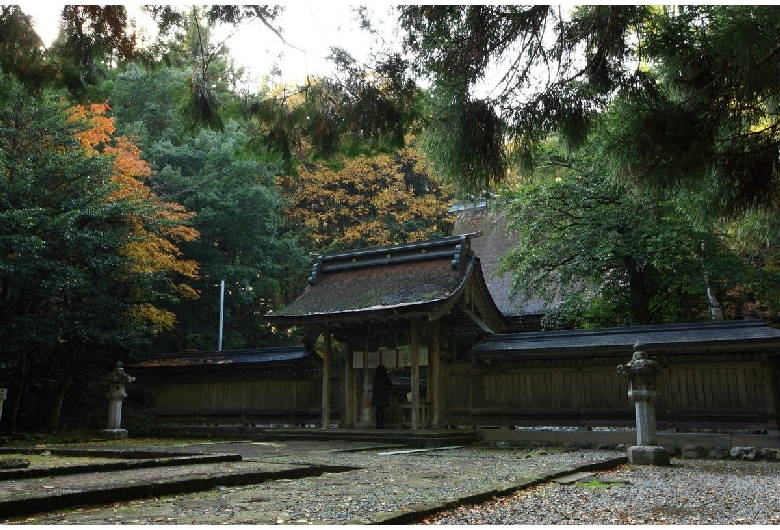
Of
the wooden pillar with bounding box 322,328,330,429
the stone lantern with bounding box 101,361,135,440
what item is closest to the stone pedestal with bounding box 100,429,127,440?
the stone lantern with bounding box 101,361,135,440

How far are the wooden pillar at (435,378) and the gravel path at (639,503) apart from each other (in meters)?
6.48

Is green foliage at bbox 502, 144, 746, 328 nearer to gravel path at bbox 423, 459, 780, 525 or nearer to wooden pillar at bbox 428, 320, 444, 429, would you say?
wooden pillar at bbox 428, 320, 444, 429

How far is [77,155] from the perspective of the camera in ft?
55.4

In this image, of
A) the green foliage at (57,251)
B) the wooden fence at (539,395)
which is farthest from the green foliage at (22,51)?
the wooden fence at (539,395)

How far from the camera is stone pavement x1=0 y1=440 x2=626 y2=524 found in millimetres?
4465

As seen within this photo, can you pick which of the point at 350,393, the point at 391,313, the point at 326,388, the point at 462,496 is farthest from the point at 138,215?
the point at 462,496

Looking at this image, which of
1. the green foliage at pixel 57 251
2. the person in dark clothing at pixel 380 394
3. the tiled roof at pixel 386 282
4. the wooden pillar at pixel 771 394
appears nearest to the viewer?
the wooden pillar at pixel 771 394

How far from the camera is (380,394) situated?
15031 mm

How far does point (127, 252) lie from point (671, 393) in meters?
14.4

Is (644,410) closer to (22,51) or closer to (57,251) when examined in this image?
(22,51)

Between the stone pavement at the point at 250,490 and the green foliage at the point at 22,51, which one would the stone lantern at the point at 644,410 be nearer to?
the stone pavement at the point at 250,490

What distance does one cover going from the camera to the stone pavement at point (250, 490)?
446cm

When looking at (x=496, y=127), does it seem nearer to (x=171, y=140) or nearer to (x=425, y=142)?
(x=425, y=142)

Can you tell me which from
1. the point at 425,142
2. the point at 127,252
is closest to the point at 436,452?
the point at 425,142
